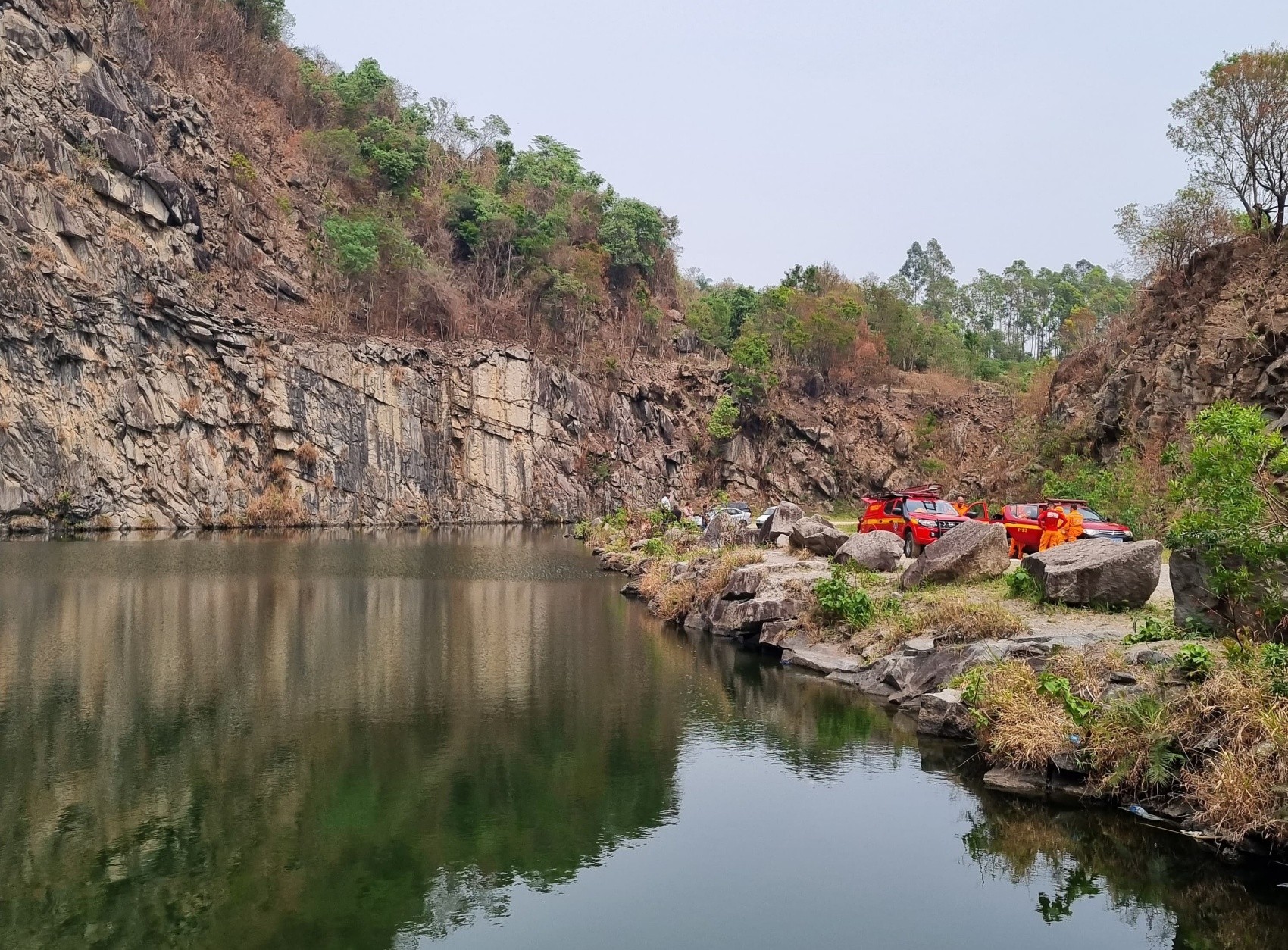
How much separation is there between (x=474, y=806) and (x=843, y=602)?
1223cm

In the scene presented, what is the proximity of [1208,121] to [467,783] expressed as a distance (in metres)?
40.3

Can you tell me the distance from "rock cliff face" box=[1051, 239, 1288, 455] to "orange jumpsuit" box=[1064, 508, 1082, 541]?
307 inches

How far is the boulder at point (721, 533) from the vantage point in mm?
36188

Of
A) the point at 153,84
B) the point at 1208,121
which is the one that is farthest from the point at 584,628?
the point at 153,84

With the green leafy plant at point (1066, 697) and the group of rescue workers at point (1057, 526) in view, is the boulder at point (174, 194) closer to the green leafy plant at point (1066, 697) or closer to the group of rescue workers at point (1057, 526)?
the group of rescue workers at point (1057, 526)

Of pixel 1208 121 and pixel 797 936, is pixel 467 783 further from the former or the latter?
pixel 1208 121

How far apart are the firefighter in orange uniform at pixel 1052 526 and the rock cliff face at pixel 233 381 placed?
46946 millimetres

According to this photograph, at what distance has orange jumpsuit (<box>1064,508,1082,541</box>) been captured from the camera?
2759 cm

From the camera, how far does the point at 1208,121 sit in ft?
133

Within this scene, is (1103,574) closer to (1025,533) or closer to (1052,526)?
(1052,526)

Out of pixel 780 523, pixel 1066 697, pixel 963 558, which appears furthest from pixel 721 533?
pixel 1066 697

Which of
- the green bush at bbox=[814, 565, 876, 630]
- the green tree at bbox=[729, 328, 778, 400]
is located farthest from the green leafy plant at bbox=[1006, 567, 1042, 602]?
the green tree at bbox=[729, 328, 778, 400]

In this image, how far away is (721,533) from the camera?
36.9m

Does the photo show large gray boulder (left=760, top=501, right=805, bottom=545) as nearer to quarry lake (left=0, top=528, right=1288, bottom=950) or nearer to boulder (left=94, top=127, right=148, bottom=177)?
quarry lake (left=0, top=528, right=1288, bottom=950)
